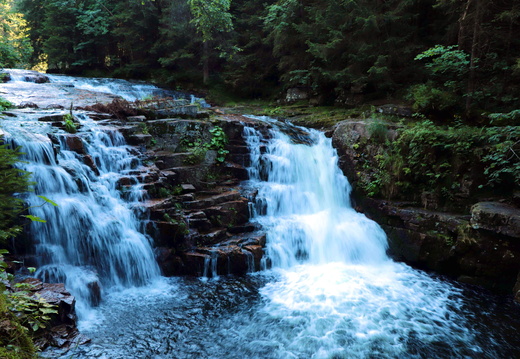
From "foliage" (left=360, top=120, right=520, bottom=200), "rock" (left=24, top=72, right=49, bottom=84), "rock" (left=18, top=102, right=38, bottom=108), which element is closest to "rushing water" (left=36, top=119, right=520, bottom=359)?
"foliage" (left=360, top=120, right=520, bottom=200)

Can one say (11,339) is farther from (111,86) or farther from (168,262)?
(111,86)

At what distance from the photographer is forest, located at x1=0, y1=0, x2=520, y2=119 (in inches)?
368

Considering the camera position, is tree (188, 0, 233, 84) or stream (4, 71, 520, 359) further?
tree (188, 0, 233, 84)

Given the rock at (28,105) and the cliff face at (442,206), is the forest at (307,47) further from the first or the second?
the cliff face at (442,206)

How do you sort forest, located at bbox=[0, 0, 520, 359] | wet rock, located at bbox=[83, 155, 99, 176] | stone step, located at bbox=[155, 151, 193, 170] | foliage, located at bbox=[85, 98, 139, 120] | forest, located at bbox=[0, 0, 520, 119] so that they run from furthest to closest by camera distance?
foliage, located at bbox=[85, 98, 139, 120]
forest, located at bbox=[0, 0, 520, 119]
stone step, located at bbox=[155, 151, 193, 170]
wet rock, located at bbox=[83, 155, 99, 176]
forest, located at bbox=[0, 0, 520, 359]

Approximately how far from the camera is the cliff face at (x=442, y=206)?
6.48 metres

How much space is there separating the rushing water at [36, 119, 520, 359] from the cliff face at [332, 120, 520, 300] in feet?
1.55

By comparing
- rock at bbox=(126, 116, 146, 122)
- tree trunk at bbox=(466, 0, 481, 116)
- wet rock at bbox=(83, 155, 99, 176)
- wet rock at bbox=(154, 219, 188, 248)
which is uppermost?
tree trunk at bbox=(466, 0, 481, 116)

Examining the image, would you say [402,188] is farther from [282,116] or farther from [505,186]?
[282,116]

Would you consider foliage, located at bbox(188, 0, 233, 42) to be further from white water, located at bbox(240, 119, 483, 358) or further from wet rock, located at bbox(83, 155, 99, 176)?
wet rock, located at bbox(83, 155, 99, 176)

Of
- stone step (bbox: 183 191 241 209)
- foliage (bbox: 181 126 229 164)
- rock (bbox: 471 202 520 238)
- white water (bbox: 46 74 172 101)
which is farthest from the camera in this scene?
white water (bbox: 46 74 172 101)

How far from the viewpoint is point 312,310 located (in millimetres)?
5629

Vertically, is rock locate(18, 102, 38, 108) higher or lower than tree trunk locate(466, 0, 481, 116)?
lower

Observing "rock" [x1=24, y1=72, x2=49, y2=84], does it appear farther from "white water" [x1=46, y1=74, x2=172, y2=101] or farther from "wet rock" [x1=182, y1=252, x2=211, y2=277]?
"wet rock" [x1=182, y1=252, x2=211, y2=277]
